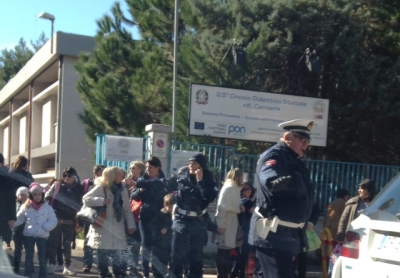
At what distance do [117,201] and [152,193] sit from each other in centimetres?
50

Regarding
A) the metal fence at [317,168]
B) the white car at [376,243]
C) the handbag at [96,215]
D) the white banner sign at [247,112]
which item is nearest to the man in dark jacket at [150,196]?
the handbag at [96,215]

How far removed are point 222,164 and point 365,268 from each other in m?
7.62

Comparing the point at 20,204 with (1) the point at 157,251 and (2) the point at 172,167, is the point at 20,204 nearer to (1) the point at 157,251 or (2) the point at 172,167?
(1) the point at 157,251

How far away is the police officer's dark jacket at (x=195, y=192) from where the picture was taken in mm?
8344

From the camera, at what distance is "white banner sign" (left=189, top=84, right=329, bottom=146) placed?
13805mm

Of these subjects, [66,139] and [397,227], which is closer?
[397,227]

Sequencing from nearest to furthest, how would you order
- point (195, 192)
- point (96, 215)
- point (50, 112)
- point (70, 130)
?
point (195, 192), point (96, 215), point (70, 130), point (50, 112)

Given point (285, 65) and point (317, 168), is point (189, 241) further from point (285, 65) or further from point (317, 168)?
point (285, 65)

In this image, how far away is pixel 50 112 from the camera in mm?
27562

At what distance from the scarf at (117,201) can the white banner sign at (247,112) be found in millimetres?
4909

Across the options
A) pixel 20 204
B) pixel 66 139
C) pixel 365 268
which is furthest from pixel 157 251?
pixel 66 139

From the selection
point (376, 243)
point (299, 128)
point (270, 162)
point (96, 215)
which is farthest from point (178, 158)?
point (376, 243)

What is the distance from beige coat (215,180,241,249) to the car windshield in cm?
383

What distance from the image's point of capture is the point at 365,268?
5.24 metres
